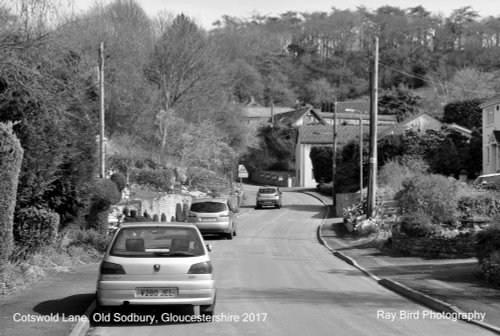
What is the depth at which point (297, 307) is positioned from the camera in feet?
38.9

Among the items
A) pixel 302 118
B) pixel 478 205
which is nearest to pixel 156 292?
pixel 478 205

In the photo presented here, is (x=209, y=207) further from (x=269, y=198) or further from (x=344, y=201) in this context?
(x=269, y=198)

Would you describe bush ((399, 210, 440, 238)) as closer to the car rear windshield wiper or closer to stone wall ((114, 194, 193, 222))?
stone wall ((114, 194, 193, 222))

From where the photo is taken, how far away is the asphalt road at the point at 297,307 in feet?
32.2

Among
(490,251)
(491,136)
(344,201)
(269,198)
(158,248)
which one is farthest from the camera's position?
(269,198)

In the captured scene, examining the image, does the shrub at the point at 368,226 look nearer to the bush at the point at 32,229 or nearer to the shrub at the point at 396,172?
the shrub at the point at 396,172

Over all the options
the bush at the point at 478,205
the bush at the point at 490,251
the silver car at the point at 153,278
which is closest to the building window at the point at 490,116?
the bush at the point at 478,205

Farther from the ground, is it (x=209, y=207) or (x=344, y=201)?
(x=209, y=207)

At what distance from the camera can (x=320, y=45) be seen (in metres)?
113

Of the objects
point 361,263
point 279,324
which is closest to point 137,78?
point 361,263

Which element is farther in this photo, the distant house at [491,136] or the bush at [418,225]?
the distant house at [491,136]

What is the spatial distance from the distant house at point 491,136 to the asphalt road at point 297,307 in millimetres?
28973

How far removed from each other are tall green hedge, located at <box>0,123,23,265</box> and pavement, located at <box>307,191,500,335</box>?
7.39 m

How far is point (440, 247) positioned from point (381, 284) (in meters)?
6.23
